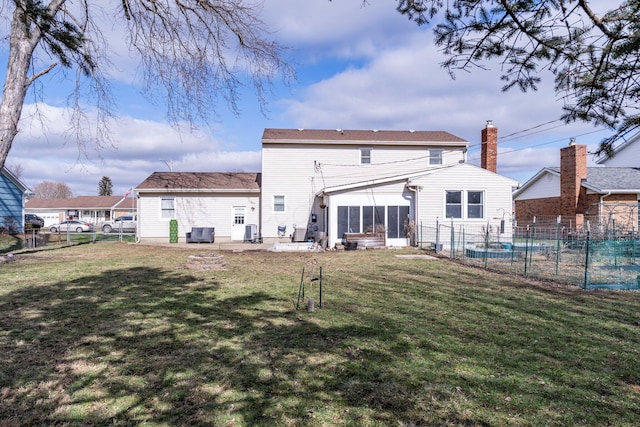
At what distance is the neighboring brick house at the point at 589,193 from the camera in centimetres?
1884

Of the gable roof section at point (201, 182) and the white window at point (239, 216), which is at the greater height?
the gable roof section at point (201, 182)

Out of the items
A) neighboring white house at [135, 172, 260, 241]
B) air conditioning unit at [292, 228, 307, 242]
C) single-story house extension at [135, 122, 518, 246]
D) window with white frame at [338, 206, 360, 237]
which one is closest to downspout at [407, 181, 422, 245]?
single-story house extension at [135, 122, 518, 246]

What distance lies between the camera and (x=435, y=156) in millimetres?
23188

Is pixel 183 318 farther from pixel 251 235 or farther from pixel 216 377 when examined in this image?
pixel 251 235

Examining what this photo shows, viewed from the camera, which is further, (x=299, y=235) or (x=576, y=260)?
(x=299, y=235)

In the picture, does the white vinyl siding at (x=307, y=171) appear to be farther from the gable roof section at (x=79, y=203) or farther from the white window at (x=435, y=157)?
the gable roof section at (x=79, y=203)

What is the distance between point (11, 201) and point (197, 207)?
1067 cm

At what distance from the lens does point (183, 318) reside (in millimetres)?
5984

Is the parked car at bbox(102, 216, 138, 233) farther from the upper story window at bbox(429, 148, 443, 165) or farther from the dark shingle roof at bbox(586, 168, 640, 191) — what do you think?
the dark shingle roof at bbox(586, 168, 640, 191)

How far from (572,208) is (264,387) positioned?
21.8 meters

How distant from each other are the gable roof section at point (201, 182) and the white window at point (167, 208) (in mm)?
707

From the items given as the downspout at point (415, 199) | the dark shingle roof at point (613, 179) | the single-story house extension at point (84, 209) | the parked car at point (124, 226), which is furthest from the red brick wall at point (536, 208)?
the single-story house extension at point (84, 209)

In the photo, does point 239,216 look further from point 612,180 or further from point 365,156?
point 612,180

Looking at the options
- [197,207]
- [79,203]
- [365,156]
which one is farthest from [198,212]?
[79,203]
